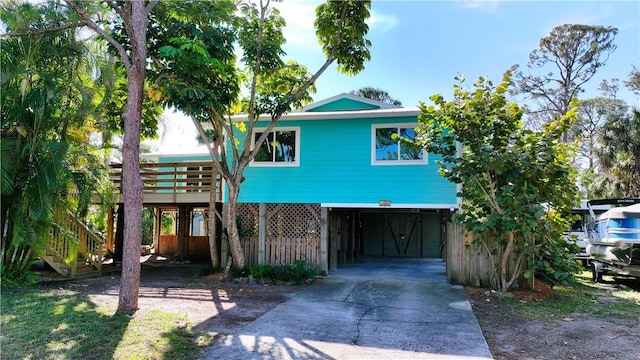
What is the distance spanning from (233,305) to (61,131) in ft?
18.7

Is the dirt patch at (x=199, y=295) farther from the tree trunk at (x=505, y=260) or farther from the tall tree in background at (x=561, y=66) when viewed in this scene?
the tall tree in background at (x=561, y=66)

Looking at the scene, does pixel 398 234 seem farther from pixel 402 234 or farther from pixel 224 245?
pixel 224 245

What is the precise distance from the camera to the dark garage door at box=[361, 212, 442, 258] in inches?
713

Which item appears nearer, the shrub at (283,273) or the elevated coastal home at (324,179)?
the shrub at (283,273)

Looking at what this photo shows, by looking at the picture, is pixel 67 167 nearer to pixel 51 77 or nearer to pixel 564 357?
pixel 51 77

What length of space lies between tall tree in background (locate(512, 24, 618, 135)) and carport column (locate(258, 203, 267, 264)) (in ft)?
59.7

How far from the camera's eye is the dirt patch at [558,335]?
5152mm

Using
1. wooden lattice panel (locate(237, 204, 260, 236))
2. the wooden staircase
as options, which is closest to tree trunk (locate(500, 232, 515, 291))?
wooden lattice panel (locate(237, 204, 260, 236))

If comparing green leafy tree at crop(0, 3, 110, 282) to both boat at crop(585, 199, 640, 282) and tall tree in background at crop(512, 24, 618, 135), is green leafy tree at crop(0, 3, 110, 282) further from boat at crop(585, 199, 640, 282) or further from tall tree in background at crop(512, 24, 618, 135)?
tall tree in background at crop(512, 24, 618, 135)

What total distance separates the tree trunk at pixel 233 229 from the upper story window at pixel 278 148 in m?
1.74

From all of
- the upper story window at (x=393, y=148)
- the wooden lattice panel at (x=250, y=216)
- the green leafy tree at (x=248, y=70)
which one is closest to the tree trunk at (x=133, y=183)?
the green leafy tree at (x=248, y=70)

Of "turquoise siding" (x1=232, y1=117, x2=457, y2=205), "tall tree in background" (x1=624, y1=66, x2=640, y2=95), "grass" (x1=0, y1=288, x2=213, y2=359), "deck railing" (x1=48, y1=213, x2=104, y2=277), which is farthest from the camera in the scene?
"tall tree in background" (x1=624, y1=66, x2=640, y2=95)

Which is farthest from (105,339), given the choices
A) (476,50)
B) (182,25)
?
(476,50)

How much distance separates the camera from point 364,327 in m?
6.20
